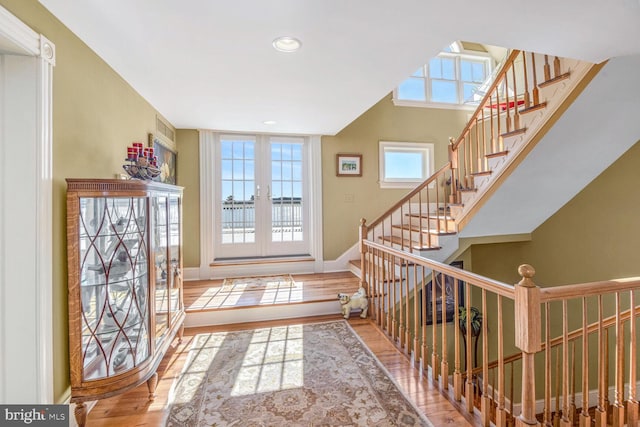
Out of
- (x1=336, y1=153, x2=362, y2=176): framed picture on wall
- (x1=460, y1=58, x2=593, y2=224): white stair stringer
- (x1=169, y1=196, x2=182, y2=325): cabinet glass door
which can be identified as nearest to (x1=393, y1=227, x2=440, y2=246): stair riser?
(x1=460, y1=58, x2=593, y2=224): white stair stringer

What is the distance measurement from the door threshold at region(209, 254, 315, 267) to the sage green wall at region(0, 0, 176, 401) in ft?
6.98

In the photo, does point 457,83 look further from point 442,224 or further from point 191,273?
point 191,273

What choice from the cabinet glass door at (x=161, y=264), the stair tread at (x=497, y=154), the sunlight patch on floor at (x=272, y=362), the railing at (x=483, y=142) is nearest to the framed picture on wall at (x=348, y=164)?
the railing at (x=483, y=142)

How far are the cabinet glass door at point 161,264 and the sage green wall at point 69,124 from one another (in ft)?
1.51

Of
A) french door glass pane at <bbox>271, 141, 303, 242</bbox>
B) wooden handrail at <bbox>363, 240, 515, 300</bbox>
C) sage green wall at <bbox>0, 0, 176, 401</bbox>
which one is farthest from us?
french door glass pane at <bbox>271, 141, 303, 242</bbox>

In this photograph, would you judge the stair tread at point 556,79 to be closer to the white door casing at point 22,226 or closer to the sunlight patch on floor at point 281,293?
the sunlight patch on floor at point 281,293

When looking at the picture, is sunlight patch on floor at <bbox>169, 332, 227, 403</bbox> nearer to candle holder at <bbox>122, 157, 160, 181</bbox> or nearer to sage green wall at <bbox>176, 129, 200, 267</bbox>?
candle holder at <bbox>122, 157, 160, 181</bbox>

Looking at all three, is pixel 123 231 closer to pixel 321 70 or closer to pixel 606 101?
pixel 321 70

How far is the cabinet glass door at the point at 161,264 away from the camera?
2.05 meters

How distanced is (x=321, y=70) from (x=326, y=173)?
2214mm

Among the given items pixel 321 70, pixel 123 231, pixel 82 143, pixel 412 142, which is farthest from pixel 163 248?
pixel 412 142

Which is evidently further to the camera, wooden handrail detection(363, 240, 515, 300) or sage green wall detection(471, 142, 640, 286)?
sage green wall detection(471, 142, 640, 286)

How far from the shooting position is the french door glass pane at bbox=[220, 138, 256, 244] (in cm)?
428

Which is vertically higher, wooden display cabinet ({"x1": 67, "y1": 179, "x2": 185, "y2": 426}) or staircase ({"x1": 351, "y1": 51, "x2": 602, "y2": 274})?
staircase ({"x1": 351, "y1": 51, "x2": 602, "y2": 274})
